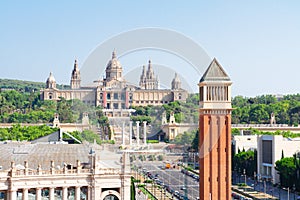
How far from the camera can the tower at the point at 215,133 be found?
52.3m

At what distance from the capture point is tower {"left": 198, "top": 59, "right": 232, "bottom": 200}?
52312 millimetres

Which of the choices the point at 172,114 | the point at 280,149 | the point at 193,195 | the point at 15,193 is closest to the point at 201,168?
the point at 193,195

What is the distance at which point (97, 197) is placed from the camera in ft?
134

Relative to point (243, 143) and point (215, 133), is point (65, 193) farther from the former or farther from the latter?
point (243, 143)

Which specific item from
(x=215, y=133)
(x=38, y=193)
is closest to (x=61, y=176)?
(x=38, y=193)

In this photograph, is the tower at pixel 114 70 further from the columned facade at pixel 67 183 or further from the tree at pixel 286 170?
the columned facade at pixel 67 183

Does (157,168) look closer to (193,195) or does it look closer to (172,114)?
(193,195)

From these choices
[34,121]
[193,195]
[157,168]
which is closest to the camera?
[193,195]

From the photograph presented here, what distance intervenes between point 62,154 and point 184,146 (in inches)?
2510

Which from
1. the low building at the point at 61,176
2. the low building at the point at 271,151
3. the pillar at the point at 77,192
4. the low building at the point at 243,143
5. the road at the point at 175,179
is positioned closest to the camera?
the low building at the point at 61,176

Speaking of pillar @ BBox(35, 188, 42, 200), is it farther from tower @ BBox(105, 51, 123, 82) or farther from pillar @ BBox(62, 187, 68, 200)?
tower @ BBox(105, 51, 123, 82)

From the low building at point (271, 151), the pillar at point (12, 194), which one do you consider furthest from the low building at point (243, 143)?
the pillar at point (12, 194)

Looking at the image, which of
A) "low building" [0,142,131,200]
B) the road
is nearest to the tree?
the road

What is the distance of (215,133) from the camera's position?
2110 inches
